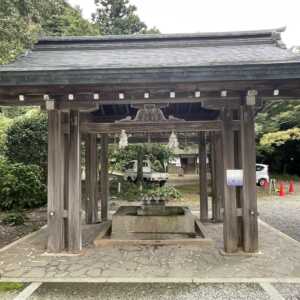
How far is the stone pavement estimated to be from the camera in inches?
179

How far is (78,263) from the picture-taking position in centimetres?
516

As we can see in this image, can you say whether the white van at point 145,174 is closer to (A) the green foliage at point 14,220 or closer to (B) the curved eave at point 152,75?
(A) the green foliage at point 14,220

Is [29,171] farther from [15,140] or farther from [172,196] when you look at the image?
[172,196]

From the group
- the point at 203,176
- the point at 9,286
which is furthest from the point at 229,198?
the point at 9,286

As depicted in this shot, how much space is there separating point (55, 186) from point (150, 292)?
2797 mm

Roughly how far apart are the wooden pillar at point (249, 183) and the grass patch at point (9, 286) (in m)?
3.86

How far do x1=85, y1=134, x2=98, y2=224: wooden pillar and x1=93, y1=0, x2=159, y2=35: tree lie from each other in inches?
896

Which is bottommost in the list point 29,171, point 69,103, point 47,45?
point 29,171

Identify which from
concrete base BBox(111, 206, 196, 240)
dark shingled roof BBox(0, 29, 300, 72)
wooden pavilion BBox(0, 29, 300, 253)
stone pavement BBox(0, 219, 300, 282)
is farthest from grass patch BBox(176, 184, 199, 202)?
wooden pavilion BBox(0, 29, 300, 253)

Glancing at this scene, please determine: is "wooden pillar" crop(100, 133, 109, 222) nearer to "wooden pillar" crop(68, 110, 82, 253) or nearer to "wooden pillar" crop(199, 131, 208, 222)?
"wooden pillar" crop(199, 131, 208, 222)

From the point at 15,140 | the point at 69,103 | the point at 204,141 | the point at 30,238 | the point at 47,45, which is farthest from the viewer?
the point at 15,140

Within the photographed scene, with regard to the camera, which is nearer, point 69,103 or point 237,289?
point 237,289

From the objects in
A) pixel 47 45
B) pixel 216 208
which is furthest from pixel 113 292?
pixel 47 45

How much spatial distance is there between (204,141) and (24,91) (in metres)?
5.40
